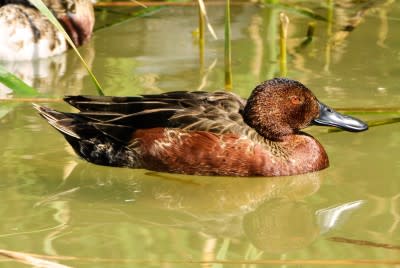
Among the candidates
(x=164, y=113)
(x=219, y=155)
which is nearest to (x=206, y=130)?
(x=219, y=155)

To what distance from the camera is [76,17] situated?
11.0 metres

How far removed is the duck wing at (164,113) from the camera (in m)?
7.64

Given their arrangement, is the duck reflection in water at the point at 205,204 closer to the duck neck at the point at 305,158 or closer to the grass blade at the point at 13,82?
the duck neck at the point at 305,158

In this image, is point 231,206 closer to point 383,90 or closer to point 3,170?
point 3,170

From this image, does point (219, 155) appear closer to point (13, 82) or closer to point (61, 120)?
point (61, 120)

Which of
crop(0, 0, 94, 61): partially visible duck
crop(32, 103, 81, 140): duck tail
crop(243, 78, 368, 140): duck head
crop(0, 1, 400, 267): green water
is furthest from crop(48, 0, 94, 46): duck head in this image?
crop(243, 78, 368, 140): duck head

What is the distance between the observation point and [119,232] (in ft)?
21.3

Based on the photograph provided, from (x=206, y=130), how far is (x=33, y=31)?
12.2 ft

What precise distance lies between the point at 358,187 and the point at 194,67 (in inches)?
121

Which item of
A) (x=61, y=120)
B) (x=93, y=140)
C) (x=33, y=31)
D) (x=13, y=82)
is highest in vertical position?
(x=13, y=82)

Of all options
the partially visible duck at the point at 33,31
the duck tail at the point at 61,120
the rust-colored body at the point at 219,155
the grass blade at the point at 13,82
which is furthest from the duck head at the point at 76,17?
the rust-colored body at the point at 219,155

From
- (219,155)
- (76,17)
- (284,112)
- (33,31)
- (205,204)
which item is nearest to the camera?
(205,204)

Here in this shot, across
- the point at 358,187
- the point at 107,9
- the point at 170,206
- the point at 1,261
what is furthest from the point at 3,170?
the point at 107,9

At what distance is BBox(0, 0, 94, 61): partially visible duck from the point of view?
1055 centimetres
